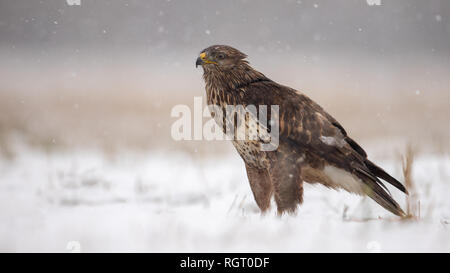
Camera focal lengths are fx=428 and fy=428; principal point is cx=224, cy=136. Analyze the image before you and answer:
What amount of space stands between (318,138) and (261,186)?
0.70 metres

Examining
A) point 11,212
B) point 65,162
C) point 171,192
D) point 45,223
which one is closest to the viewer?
point 45,223

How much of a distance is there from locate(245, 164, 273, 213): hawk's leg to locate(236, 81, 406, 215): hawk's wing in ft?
1.51

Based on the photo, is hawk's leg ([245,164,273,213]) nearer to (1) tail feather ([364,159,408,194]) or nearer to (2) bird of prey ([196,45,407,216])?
(2) bird of prey ([196,45,407,216])

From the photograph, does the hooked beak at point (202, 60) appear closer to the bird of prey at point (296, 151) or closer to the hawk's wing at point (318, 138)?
the bird of prey at point (296, 151)

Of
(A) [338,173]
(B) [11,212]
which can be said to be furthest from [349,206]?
(B) [11,212]

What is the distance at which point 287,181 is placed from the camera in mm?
3564

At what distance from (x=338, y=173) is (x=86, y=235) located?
211cm

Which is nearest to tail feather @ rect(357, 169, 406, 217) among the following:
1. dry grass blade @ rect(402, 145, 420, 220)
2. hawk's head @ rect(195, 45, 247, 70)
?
dry grass blade @ rect(402, 145, 420, 220)

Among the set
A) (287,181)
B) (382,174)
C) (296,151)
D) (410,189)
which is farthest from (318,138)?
(410,189)

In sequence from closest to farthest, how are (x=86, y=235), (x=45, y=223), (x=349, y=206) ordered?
(x=86, y=235)
(x=45, y=223)
(x=349, y=206)

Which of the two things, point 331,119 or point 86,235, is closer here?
point 86,235

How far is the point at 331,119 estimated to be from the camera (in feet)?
12.4

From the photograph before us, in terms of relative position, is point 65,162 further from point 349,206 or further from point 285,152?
point 349,206

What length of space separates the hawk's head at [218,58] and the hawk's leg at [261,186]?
0.94 meters
